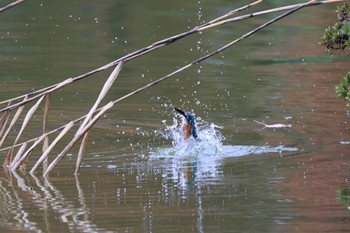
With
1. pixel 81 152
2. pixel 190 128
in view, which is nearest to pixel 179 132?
pixel 190 128

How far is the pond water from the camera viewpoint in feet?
19.9

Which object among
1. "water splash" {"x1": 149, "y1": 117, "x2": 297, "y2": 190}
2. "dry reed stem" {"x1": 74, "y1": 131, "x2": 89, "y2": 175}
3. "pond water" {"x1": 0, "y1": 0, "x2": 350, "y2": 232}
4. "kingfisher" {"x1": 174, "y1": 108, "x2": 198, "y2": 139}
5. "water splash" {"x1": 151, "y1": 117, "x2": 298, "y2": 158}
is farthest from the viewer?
"kingfisher" {"x1": 174, "y1": 108, "x2": 198, "y2": 139}

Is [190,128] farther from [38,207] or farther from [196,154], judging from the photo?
[38,207]

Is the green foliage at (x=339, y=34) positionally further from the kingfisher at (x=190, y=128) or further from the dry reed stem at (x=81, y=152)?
the kingfisher at (x=190, y=128)

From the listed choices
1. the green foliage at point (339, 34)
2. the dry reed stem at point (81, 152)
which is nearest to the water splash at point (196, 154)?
the dry reed stem at point (81, 152)

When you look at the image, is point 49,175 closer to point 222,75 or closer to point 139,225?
point 139,225

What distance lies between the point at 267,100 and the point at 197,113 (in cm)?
100

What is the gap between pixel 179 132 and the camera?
8.77m

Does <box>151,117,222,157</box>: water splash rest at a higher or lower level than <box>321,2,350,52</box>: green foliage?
lower

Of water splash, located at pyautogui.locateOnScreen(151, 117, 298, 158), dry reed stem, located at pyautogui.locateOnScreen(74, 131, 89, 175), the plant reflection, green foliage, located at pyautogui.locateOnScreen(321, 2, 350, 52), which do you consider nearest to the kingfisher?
water splash, located at pyautogui.locateOnScreen(151, 117, 298, 158)

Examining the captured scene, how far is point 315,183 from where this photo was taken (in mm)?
6898

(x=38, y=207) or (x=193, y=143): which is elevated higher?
(x=193, y=143)

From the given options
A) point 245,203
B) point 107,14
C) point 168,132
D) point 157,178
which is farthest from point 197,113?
point 107,14

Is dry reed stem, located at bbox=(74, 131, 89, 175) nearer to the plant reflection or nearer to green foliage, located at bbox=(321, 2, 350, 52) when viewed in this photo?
the plant reflection
